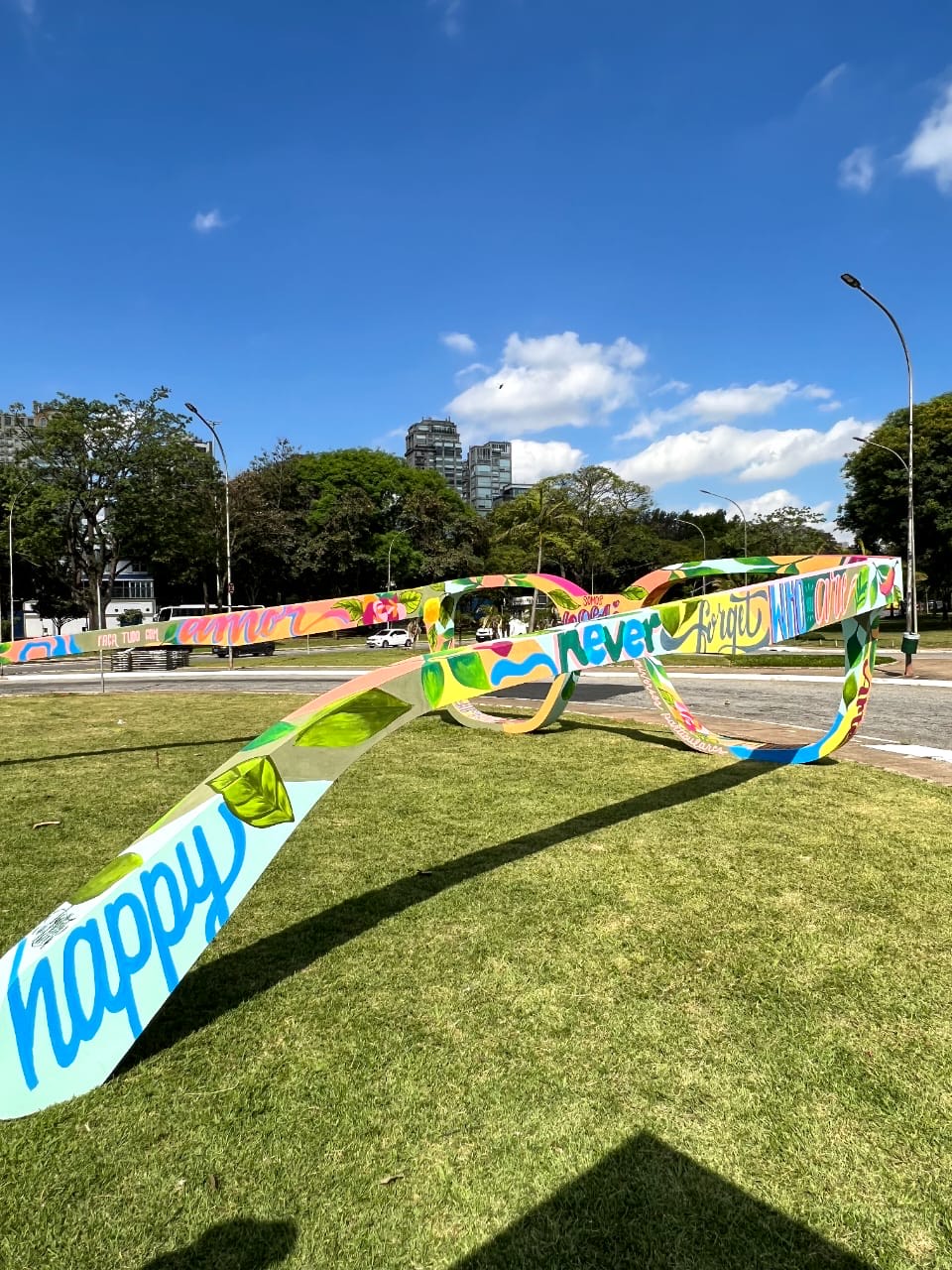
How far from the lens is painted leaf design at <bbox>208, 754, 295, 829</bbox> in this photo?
3.08 meters

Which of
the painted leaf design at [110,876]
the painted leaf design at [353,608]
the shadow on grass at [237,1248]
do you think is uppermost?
the painted leaf design at [353,608]

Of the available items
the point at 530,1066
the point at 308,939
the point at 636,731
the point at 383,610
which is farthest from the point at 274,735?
the point at 636,731

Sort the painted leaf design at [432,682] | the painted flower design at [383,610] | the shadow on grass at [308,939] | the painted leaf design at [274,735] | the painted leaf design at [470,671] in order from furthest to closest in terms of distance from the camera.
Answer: the painted flower design at [383,610] → the painted leaf design at [470,671] → the painted leaf design at [432,682] → the painted leaf design at [274,735] → the shadow on grass at [308,939]

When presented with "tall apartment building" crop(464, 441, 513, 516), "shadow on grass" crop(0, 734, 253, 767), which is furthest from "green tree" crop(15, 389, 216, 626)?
"tall apartment building" crop(464, 441, 513, 516)

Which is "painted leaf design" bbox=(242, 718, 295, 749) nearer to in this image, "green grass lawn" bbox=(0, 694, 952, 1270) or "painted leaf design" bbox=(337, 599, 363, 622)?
"green grass lawn" bbox=(0, 694, 952, 1270)

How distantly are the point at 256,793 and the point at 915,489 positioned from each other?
1980 inches

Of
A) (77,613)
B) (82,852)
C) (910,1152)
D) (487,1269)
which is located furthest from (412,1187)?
(77,613)

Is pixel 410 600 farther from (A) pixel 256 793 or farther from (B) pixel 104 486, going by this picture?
(B) pixel 104 486

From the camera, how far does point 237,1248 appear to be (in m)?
2.02

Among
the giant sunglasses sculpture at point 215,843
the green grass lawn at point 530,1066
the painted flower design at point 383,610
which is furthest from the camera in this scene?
the painted flower design at point 383,610

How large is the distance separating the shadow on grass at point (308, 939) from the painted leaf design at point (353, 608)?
3818 millimetres

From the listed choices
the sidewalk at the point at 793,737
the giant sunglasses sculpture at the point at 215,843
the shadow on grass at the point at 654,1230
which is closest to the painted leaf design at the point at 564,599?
the sidewalk at the point at 793,737

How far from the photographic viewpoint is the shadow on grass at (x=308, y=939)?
3.19m

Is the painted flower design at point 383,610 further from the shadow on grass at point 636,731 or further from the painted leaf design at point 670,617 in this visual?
the painted leaf design at point 670,617
